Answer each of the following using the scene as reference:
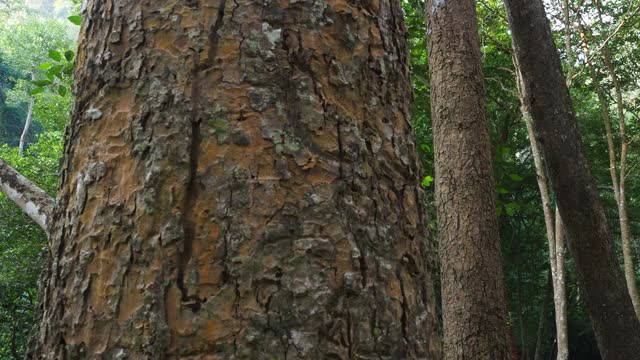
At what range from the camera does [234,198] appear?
84 cm

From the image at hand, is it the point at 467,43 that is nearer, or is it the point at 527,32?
the point at 527,32

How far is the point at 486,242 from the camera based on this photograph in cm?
Answer: 371

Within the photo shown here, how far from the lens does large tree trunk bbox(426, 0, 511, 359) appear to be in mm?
3580

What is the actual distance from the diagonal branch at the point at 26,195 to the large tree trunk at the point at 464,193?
2403mm

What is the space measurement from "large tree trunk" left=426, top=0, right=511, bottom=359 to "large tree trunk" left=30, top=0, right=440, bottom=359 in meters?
2.74

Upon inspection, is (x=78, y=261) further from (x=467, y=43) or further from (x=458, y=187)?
(x=467, y=43)

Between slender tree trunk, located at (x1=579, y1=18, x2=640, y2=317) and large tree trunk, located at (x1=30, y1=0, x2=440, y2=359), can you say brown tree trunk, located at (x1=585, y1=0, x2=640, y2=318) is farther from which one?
large tree trunk, located at (x1=30, y1=0, x2=440, y2=359)

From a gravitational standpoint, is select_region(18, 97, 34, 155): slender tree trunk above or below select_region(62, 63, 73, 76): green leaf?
above

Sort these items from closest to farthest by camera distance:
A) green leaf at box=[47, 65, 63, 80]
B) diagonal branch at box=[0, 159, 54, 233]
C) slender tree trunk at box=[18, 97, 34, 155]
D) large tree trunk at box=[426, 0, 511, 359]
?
diagonal branch at box=[0, 159, 54, 233]
green leaf at box=[47, 65, 63, 80]
large tree trunk at box=[426, 0, 511, 359]
slender tree trunk at box=[18, 97, 34, 155]

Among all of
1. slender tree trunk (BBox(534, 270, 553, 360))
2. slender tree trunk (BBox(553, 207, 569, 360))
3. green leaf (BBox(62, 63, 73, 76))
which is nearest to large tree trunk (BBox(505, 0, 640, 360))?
green leaf (BBox(62, 63, 73, 76))

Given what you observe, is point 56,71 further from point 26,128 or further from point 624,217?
point 26,128

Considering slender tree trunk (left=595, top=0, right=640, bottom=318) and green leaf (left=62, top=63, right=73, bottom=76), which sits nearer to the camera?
green leaf (left=62, top=63, right=73, bottom=76)

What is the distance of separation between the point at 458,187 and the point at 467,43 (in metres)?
0.96

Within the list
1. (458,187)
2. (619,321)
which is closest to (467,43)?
(458,187)
